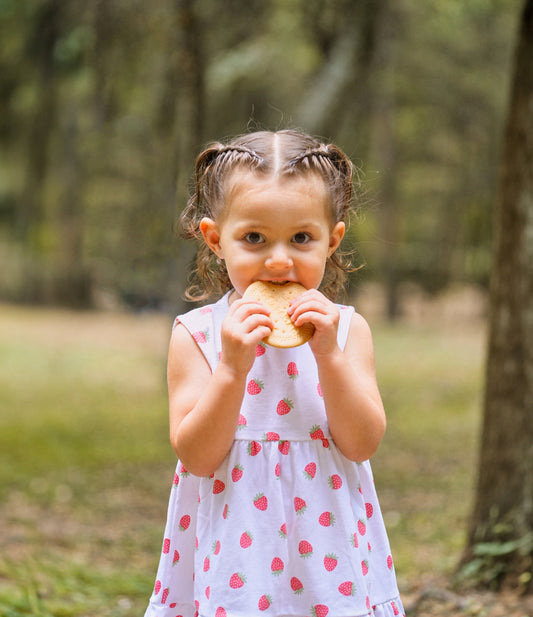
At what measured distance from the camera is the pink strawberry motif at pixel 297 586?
180 centimetres

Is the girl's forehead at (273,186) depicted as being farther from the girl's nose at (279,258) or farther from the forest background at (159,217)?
the forest background at (159,217)

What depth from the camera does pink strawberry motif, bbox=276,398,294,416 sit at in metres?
1.85

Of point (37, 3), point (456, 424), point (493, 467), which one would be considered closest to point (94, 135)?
point (37, 3)

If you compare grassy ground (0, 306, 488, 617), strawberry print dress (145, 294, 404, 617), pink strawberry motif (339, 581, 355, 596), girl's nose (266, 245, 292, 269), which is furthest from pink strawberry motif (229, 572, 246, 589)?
grassy ground (0, 306, 488, 617)

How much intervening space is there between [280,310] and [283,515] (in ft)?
1.44

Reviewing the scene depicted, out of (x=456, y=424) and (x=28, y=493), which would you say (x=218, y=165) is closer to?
(x=28, y=493)

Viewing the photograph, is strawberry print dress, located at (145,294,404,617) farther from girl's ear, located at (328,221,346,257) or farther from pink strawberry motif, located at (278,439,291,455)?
girl's ear, located at (328,221,346,257)

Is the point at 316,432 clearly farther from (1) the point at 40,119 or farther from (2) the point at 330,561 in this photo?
(1) the point at 40,119

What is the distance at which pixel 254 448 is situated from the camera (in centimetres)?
182

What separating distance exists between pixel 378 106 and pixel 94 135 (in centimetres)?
539

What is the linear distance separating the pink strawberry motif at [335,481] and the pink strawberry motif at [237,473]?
0.64 ft

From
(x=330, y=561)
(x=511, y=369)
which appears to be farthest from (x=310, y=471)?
(x=511, y=369)

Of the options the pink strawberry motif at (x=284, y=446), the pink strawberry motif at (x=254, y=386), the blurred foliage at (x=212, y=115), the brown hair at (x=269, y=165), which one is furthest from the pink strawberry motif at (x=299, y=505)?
the blurred foliage at (x=212, y=115)

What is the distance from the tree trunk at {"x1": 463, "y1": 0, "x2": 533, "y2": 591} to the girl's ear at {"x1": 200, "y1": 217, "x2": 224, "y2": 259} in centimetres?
202
